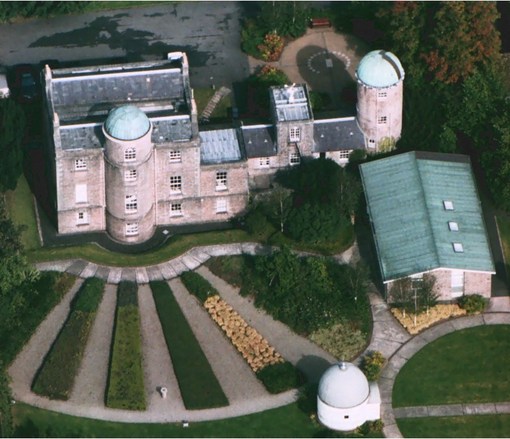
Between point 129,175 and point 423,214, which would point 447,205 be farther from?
point 129,175

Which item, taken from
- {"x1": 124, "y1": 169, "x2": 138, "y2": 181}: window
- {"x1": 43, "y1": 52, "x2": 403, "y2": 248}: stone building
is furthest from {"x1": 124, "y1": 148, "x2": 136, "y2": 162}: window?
{"x1": 124, "y1": 169, "x2": 138, "y2": 181}: window

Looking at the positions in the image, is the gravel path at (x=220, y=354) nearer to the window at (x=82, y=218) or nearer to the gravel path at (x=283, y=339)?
the gravel path at (x=283, y=339)

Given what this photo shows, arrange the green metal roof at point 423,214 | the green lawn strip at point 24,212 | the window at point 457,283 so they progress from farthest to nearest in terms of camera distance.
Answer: the green lawn strip at point 24,212 → the green metal roof at point 423,214 → the window at point 457,283

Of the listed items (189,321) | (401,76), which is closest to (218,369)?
(189,321)

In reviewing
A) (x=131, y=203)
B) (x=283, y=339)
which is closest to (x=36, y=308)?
(x=131, y=203)

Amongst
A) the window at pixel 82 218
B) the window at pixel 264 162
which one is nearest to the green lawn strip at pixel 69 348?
the window at pixel 82 218

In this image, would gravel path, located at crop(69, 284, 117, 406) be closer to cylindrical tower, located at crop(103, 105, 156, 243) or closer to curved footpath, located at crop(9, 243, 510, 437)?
curved footpath, located at crop(9, 243, 510, 437)
